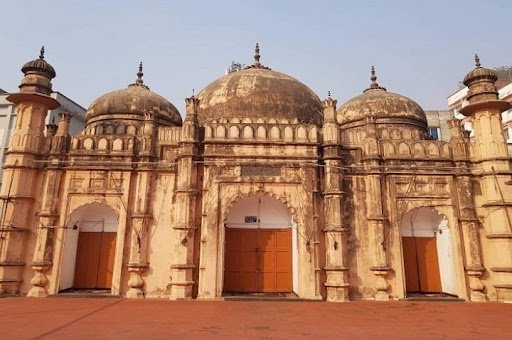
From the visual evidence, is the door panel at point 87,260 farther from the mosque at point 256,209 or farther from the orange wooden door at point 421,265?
the orange wooden door at point 421,265

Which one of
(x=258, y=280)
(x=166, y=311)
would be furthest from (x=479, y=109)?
(x=166, y=311)

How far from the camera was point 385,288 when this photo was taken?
11039mm

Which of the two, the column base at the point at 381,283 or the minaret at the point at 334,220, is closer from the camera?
the minaret at the point at 334,220

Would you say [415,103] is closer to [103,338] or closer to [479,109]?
[479,109]

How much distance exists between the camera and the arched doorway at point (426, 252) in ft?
40.4

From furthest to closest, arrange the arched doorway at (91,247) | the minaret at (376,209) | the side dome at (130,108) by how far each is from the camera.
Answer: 1. the side dome at (130,108)
2. the arched doorway at (91,247)
3. the minaret at (376,209)

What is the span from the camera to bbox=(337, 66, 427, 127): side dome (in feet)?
51.5

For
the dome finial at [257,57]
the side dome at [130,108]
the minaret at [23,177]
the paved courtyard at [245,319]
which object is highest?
the dome finial at [257,57]

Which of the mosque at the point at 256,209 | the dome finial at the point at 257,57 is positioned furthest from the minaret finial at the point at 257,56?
the mosque at the point at 256,209

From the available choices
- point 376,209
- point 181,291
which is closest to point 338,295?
point 376,209

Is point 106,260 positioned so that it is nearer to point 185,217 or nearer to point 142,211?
point 142,211

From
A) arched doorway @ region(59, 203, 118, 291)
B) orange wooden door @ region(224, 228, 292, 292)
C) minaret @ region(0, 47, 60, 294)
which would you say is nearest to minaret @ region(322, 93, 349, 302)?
orange wooden door @ region(224, 228, 292, 292)

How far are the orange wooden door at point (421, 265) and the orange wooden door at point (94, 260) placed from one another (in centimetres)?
1026

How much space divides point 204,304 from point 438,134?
2706cm
